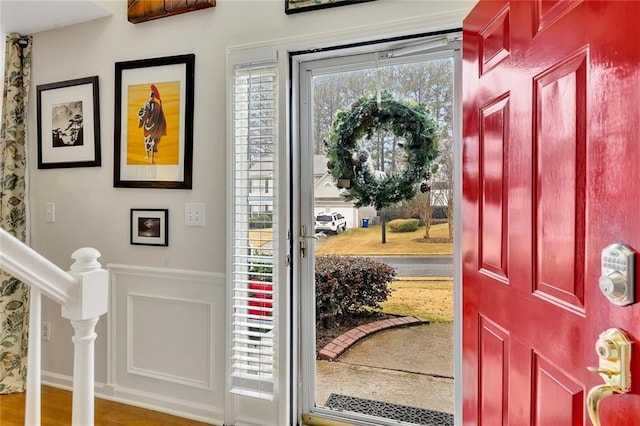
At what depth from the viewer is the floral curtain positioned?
2.42 m

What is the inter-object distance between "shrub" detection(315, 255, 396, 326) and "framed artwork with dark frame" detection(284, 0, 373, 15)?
1235 mm

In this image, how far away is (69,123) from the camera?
243cm

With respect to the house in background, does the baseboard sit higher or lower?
lower

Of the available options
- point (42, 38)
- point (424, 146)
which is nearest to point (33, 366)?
point (424, 146)

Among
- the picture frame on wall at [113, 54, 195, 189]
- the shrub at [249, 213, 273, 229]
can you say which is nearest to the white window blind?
the shrub at [249, 213, 273, 229]

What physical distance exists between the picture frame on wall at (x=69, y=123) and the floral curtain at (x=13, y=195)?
0.37ft

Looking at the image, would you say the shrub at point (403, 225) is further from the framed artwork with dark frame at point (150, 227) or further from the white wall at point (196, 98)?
the framed artwork with dark frame at point (150, 227)

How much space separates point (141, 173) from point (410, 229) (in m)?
1.54

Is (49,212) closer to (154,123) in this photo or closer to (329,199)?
(154,123)

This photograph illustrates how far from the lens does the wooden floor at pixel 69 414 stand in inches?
82.7

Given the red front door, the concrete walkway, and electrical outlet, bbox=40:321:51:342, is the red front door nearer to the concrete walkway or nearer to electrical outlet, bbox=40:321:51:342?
the concrete walkway

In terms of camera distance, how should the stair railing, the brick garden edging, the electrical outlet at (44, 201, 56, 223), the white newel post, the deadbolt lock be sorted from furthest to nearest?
the electrical outlet at (44, 201, 56, 223) → the brick garden edging → the white newel post → the stair railing → the deadbolt lock

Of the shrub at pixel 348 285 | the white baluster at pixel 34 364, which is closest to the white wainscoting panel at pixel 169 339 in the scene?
the shrub at pixel 348 285

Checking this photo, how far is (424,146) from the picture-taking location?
1857mm
